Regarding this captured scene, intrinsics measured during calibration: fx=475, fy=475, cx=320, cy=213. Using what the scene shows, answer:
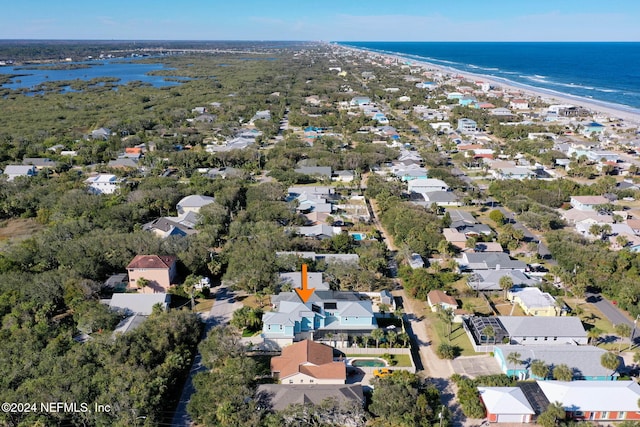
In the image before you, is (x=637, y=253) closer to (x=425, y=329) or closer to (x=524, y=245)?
(x=524, y=245)

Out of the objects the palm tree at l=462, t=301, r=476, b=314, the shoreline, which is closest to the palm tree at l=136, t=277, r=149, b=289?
the palm tree at l=462, t=301, r=476, b=314

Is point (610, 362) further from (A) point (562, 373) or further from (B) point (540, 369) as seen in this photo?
(B) point (540, 369)

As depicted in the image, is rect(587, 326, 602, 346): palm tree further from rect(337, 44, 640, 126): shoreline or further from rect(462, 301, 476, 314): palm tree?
rect(337, 44, 640, 126): shoreline

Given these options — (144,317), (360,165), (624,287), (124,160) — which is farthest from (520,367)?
(124,160)

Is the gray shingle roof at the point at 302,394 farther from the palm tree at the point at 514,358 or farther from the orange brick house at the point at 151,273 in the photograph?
the orange brick house at the point at 151,273

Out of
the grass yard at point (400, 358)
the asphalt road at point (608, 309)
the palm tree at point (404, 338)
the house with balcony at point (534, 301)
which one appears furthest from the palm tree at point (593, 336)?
the grass yard at point (400, 358)
